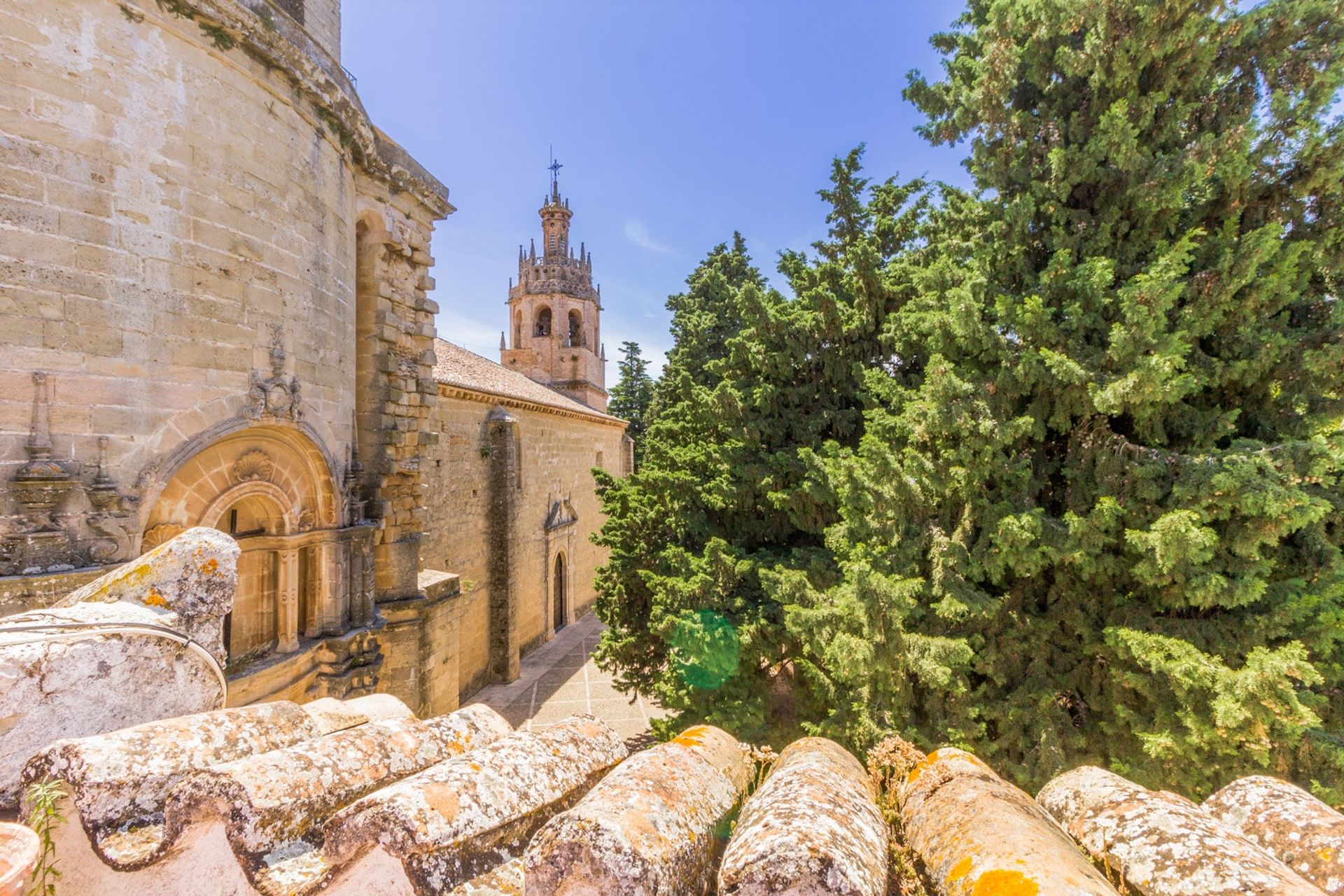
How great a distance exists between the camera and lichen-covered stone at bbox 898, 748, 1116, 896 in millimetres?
1438

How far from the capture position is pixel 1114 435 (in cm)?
589

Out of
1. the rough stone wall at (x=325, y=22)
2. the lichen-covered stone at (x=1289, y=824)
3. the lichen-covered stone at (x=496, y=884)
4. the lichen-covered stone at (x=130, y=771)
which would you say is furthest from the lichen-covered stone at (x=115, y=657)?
the rough stone wall at (x=325, y=22)

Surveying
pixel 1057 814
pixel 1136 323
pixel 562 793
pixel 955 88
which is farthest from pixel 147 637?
pixel 955 88

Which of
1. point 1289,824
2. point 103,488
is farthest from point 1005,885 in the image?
point 103,488

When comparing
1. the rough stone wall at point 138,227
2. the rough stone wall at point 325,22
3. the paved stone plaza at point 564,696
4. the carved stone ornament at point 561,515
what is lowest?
the paved stone plaza at point 564,696

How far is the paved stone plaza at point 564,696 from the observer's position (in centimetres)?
1248

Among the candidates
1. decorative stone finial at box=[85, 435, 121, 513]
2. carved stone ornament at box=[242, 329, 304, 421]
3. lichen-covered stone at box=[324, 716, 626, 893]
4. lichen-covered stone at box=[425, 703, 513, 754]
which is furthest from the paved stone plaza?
lichen-covered stone at box=[324, 716, 626, 893]

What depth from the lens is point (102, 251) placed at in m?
3.86

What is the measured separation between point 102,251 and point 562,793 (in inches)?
188

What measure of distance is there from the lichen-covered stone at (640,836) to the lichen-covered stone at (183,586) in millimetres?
1800

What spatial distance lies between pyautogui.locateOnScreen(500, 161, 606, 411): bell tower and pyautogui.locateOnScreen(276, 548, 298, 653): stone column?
23.2 m

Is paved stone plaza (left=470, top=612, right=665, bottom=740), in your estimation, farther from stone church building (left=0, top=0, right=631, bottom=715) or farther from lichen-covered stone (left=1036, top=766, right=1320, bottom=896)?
lichen-covered stone (left=1036, top=766, right=1320, bottom=896)

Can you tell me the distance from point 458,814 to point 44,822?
96 cm

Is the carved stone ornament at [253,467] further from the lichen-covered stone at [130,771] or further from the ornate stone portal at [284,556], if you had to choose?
the lichen-covered stone at [130,771]
